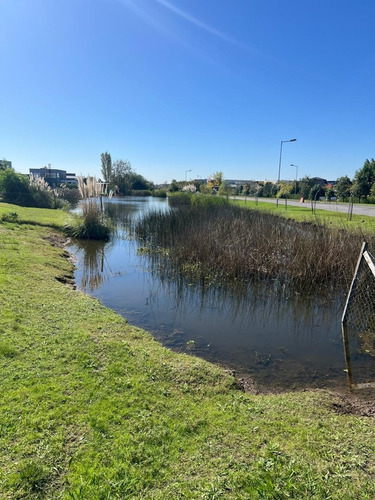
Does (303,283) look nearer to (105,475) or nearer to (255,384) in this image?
(255,384)

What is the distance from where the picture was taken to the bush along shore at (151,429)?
197cm

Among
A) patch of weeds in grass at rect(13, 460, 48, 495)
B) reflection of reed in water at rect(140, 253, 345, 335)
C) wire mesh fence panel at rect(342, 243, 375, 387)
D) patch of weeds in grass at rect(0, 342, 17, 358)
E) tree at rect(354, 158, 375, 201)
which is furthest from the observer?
tree at rect(354, 158, 375, 201)

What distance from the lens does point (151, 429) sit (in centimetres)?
249

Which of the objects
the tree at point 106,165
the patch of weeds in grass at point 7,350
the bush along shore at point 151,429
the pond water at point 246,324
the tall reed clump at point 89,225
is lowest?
the pond water at point 246,324

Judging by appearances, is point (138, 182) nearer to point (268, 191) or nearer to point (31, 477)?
point (268, 191)

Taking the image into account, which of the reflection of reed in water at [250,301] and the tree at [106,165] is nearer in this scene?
the reflection of reed in water at [250,301]

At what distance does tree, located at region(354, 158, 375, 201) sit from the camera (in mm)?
35562

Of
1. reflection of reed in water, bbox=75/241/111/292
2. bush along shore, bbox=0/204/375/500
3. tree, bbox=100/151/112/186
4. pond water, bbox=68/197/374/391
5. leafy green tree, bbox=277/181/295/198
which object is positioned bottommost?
pond water, bbox=68/197/374/391

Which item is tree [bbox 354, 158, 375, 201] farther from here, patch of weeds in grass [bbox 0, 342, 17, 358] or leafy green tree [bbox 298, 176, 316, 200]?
patch of weeds in grass [bbox 0, 342, 17, 358]

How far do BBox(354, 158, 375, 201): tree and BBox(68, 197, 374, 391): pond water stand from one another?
112 feet

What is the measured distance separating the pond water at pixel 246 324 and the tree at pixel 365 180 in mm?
34051

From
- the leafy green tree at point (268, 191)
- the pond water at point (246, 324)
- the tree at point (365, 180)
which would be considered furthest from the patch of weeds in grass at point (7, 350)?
the leafy green tree at point (268, 191)

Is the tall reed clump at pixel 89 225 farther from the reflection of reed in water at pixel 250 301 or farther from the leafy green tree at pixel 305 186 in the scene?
the leafy green tree at pixel 305 186

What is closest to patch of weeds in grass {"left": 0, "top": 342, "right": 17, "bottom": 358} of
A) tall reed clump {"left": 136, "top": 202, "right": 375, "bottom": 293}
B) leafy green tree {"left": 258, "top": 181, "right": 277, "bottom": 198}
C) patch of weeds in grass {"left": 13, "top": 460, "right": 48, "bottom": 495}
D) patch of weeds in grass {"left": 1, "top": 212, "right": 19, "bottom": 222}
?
patch of weeds in grass {"left": 13, "top": 460, "right": 48, "bottom": 495}
